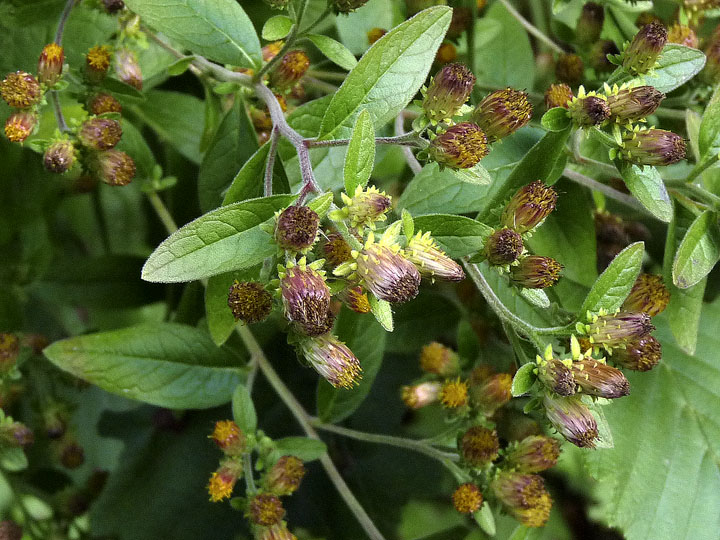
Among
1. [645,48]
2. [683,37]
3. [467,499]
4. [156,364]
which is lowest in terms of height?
[467,499]

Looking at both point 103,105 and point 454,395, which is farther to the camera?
point 454,395

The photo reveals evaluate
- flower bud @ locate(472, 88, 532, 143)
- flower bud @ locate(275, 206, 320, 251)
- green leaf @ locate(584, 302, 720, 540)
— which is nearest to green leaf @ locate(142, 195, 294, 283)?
flower bud @ locate(275, 206, 320, 251)

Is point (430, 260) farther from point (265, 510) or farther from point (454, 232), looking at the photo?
point (265, 510)

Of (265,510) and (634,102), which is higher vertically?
(634,102)

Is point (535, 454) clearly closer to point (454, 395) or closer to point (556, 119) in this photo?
point (454, 395)

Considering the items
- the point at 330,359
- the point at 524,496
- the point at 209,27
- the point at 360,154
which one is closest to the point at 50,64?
the point at 209,27

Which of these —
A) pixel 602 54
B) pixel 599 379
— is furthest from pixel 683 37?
pixel 599 379

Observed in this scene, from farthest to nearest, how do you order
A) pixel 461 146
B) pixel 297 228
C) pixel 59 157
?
pixel 59 157
pixel 461 146
pixel 297 228

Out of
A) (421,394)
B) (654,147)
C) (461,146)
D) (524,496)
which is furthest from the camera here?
(421,394)
